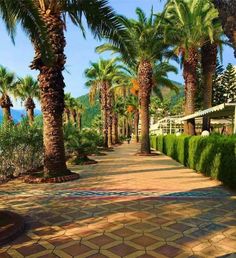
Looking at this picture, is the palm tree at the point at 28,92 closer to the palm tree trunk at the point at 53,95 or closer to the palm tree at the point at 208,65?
the palm tree at the point at 208,65

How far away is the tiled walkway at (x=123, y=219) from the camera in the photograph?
4.82 meters

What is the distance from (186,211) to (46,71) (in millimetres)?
6838

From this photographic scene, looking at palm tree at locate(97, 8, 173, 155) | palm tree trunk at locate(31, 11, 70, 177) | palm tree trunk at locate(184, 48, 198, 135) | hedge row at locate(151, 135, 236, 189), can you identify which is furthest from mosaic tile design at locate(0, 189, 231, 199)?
palm tree at locate(97, 8, 173, 155)

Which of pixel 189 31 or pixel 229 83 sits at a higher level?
pixel 229 83

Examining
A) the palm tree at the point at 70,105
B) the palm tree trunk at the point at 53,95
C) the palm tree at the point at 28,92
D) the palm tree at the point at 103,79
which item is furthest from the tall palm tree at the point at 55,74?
the palm tree at the point at 70,105

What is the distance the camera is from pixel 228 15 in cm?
444

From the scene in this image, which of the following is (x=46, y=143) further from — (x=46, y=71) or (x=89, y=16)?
(x=89, y=16)

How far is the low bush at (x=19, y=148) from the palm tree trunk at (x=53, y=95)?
2.12 m

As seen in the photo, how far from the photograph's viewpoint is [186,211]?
682 centimetres

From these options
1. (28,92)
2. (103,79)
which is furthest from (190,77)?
(28,92)

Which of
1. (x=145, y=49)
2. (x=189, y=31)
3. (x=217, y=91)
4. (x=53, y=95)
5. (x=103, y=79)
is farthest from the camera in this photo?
(x=217, y=91)

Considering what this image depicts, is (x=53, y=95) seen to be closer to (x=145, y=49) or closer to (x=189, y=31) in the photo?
(x=189, y=31)

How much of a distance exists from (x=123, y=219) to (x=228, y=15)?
3.82 meters

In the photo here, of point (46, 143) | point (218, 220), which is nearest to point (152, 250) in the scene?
point (218, 220)
